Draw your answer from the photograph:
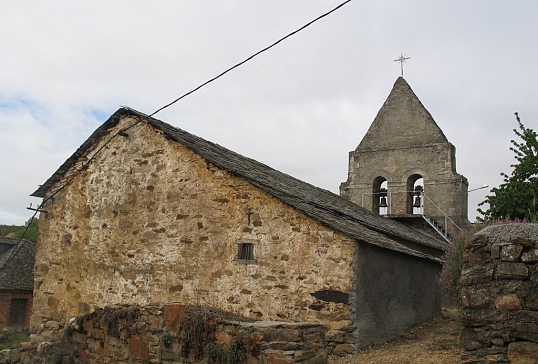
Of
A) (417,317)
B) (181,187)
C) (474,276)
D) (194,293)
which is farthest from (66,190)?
(474,276)

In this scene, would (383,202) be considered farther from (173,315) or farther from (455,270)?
(173,315)

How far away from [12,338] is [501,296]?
17.0 m

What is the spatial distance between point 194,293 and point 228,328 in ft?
13.8

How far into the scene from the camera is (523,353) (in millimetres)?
5766

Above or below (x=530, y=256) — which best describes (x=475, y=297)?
below

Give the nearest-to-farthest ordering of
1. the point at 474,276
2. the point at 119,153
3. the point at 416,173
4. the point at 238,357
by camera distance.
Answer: the point at 238,357, the point at 474,276, the point at 119,153, the point at 416,173

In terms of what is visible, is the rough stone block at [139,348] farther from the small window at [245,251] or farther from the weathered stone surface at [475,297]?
the weathered stone surface at [475,297]

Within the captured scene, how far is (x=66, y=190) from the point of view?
12.3m

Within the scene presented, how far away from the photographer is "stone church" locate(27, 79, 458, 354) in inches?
360

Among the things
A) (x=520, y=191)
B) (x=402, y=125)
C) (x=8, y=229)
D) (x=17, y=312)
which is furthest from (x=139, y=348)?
(x=8, y=229)

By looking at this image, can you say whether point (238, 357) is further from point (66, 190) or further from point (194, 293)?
point (66, 190)

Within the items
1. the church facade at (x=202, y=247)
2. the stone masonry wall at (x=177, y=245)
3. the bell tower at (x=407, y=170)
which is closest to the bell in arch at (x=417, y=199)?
the bell tower at (x=407, y=170)

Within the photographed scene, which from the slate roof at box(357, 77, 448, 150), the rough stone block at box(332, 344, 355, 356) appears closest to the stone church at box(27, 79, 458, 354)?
the rough stone block at box(332, 344, 355, 356)

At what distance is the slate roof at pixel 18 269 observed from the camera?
21.1 meters
